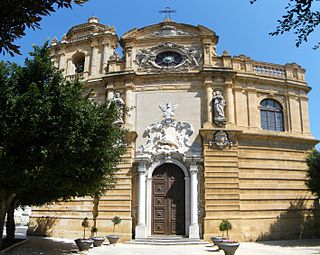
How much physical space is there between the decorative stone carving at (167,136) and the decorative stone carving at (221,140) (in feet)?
4.39

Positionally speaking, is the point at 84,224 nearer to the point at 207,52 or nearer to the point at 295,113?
the point at 207,52

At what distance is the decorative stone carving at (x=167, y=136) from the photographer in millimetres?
19031

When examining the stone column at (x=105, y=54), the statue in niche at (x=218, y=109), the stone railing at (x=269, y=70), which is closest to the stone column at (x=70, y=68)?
the stone column at (x=105, y=54)

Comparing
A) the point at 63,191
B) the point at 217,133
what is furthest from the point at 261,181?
the point at 63,191

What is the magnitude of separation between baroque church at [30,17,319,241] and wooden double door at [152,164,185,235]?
0.17 feet

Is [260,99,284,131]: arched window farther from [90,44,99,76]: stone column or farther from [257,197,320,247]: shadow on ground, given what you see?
[90,44,99,76]: stone column

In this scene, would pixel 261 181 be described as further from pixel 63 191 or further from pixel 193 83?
pixel 63 191

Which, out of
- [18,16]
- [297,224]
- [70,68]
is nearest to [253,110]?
[297,224]

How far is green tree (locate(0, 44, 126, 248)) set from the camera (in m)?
10.6

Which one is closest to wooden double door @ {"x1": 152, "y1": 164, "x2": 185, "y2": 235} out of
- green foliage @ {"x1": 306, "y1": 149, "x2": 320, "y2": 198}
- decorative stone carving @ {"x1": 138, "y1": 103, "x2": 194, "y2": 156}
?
decorative stone carving @ {"x1": 138, "y1": 103, "x2": 194, "y2": 156}

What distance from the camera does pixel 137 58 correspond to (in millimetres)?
21094

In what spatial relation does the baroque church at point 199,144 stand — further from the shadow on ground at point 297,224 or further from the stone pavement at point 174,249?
the stone pavement at point 174,249

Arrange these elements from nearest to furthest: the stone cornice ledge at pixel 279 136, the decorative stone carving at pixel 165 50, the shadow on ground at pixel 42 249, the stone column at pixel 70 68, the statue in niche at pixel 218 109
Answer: the shadow on ground at pixel 42 249
the statue in niche at pixel 218 109
the stone cornice ledge at pixel 279 136
the decorative stone carving at pixel 165 50
the stone column at pixel 70 68

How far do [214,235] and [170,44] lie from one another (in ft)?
37.3
